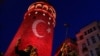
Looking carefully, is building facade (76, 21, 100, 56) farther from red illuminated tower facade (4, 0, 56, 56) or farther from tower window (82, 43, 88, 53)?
red illuminated tower facade (4, 0, 56, 56)

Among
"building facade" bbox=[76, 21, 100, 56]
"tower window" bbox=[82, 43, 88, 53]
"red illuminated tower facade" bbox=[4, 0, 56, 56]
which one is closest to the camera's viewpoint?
"red illuminated tower facade" bbox=[4, 0, 56, 56]

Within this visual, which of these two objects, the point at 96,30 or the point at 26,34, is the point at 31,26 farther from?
the point at 96,30

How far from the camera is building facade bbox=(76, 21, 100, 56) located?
5198cm

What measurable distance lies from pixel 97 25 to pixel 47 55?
21.2m

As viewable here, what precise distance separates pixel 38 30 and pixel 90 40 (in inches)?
741

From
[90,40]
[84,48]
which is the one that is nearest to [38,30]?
[90,40]

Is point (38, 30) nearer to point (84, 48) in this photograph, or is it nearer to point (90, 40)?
point (90, 40)

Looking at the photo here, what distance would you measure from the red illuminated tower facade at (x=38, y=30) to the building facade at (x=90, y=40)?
13.1m

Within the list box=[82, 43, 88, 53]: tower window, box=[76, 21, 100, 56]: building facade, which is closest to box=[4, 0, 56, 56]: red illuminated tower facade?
box=[76, 21, 100, 56]: building facade

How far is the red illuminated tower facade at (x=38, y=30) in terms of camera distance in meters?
40.3

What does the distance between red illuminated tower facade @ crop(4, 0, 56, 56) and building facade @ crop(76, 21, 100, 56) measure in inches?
514

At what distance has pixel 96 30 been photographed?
54.3 metres

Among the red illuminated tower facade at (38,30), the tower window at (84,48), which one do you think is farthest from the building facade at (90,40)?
the red illuminated tower facade at (38,30)

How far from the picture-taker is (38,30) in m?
42.7
